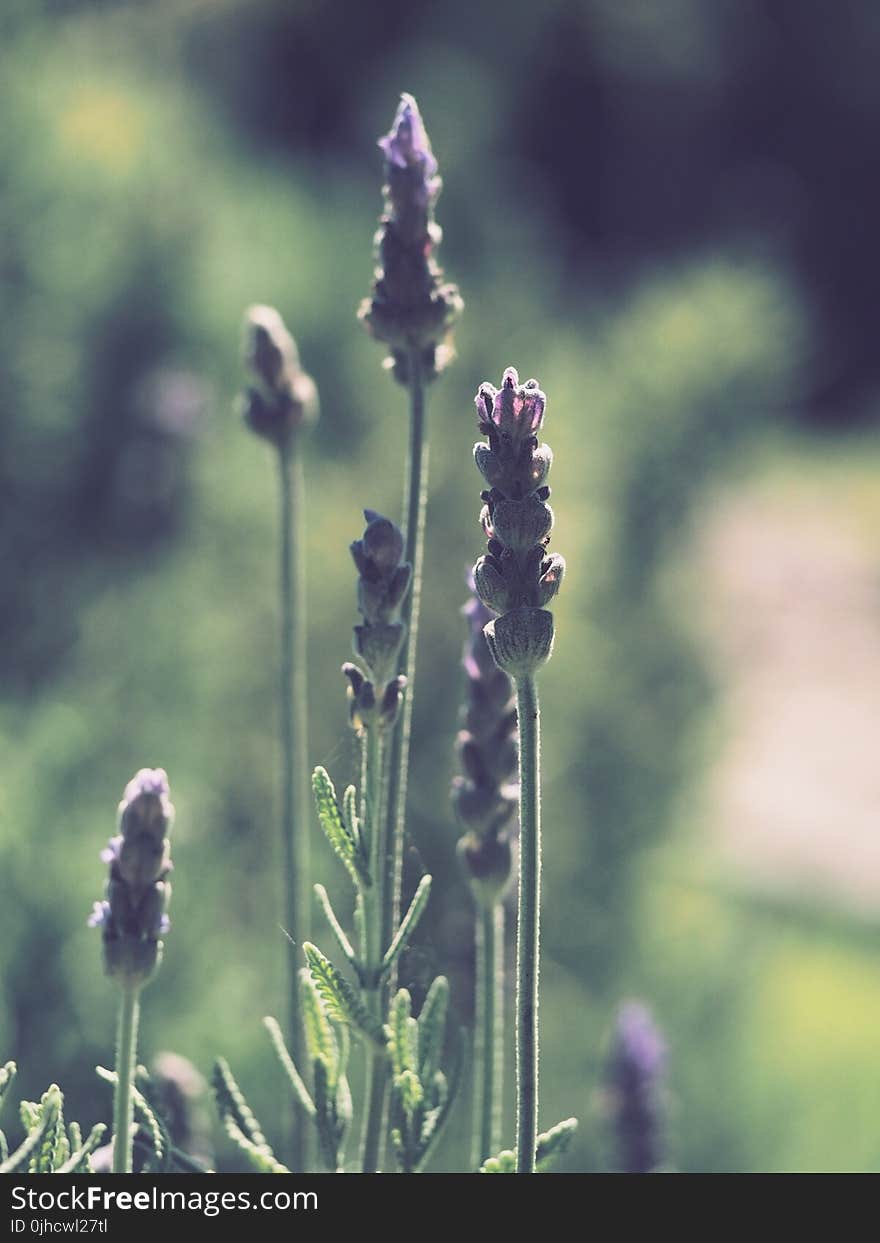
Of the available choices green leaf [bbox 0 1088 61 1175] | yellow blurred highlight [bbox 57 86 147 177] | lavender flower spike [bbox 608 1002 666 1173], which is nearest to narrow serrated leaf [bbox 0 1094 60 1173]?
green leaf [bbox 0 1088 61 1175]

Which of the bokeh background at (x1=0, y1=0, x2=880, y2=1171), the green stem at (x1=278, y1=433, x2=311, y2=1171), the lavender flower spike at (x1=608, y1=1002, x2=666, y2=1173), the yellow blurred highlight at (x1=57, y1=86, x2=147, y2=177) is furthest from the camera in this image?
the yellow blurred highlight at (x1=57, y1=86, x2=147, y2=177)

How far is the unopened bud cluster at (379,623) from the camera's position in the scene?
0.26 metres

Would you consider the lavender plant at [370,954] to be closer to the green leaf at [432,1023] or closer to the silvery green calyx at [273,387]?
the green leaf at [432,1023]

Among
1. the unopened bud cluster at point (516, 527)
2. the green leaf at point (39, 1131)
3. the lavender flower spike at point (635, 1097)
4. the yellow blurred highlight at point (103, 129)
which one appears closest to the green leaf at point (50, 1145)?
the green leaf at point (39, 1131)

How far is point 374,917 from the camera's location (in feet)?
0.89

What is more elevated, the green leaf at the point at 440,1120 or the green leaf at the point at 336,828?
the green leaf at the point at 336,828

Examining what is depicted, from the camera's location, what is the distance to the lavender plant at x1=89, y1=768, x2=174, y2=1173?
0.83 ft

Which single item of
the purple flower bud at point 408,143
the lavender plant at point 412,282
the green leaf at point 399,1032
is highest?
the purple flower bud at point 408,143

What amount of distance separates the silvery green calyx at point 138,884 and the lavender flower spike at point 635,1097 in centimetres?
33

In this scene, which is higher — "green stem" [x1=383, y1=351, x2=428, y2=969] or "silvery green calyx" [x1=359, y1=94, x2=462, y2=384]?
"silvery green calyx" [x1=359, y1=94, x2=462, y2=384]

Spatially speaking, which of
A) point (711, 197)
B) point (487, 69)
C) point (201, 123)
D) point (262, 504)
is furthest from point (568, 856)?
point (711, 197)

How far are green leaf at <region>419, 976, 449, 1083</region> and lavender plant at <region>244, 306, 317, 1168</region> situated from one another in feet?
0.09

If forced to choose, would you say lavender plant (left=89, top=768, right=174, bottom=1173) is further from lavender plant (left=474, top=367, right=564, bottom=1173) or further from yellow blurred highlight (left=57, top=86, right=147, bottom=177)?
yellow blurred highlight (left=57, top=86, right=147, bottom=177)

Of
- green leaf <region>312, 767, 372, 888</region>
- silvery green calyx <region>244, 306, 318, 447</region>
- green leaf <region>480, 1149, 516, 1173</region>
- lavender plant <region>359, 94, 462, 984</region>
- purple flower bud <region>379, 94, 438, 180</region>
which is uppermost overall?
silvery green calyx <region>244, 306, 318, 447</region>
